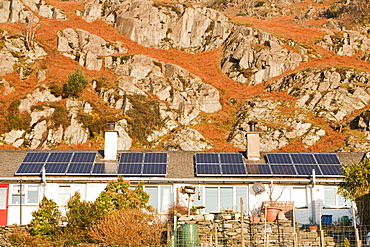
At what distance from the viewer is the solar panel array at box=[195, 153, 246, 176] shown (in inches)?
1171

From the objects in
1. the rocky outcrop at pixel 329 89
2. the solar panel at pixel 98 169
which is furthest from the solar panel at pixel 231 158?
the rocky outcrop at pixel 329 89

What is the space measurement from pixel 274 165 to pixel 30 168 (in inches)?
615

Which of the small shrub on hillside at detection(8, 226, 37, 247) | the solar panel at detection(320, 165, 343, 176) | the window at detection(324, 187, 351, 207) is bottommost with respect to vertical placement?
the small shrub on hillside at detection(8, 226, 37, 247)

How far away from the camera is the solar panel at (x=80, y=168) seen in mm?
29734

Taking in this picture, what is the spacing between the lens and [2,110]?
2293 inches

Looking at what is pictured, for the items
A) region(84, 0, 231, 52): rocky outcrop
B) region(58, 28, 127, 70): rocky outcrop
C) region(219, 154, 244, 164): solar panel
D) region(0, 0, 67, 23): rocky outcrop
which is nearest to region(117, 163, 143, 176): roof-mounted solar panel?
region(219, 154, 244, 164): solar panel

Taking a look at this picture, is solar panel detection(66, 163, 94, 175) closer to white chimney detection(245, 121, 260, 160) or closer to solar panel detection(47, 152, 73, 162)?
solar panel detection(47, 152, 73, 162)

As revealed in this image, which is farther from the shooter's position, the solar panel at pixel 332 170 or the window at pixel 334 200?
the solar panel at pixel 332 170

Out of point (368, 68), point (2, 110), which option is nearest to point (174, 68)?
point (2, 110)

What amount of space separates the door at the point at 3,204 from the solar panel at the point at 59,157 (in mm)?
3274

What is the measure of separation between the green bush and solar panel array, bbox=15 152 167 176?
31770 mm

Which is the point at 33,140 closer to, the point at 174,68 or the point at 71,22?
the point at 174,68

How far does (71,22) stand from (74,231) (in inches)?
2848

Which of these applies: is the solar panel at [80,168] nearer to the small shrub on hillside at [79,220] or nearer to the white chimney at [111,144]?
the white chimney at [111,144]
